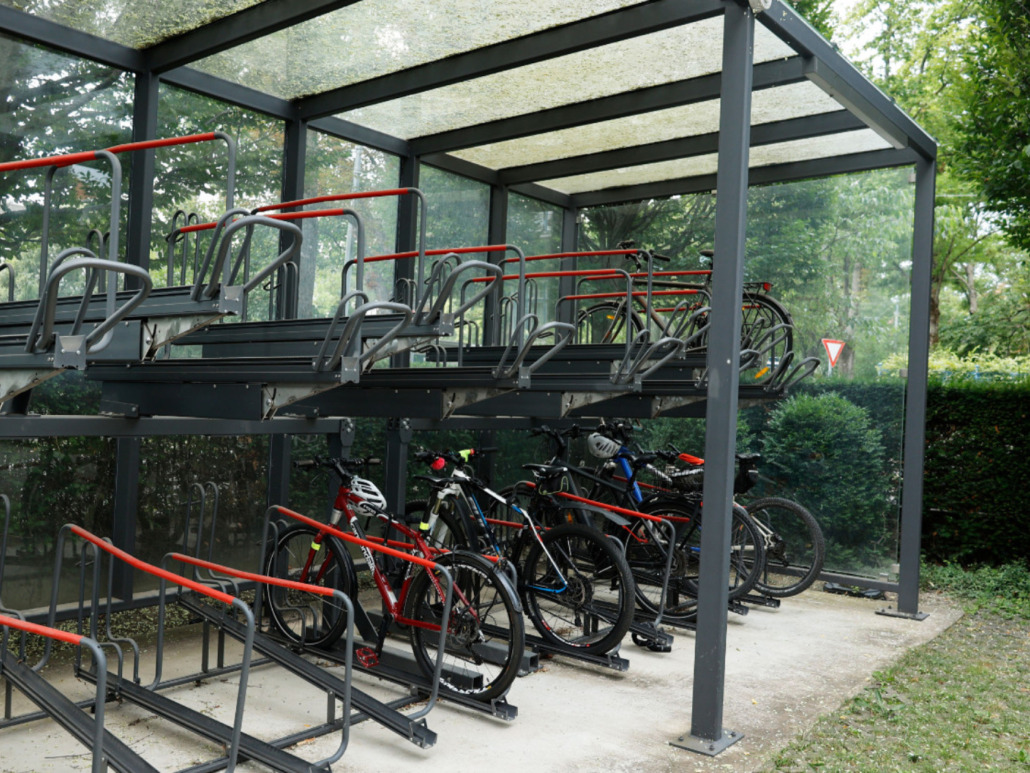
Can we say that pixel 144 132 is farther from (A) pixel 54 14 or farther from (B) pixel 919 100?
(B) pixel 919 100

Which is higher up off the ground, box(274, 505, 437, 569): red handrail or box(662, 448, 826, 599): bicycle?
box(274, 505, 437, 569): red handrail

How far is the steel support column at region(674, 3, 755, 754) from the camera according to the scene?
4.05m

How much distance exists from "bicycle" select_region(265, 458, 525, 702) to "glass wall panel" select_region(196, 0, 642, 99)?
2.58 m

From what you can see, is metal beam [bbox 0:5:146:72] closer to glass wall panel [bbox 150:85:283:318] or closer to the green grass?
glass wall panel [bbox 150:85:283:318]

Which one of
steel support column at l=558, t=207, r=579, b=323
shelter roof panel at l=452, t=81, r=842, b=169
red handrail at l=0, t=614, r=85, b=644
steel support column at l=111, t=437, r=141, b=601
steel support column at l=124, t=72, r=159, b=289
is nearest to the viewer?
red handrail at l=0, t=614, r=85, b=644

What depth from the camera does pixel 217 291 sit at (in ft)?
10.3

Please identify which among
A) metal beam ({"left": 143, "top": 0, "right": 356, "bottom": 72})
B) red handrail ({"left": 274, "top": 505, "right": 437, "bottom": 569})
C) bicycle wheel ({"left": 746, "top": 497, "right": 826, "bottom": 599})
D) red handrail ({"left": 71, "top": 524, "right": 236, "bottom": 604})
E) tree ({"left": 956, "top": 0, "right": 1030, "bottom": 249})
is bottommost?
bicycle wheel ({"left": 746, "top": 497, "right": 826, "bottom": 599})

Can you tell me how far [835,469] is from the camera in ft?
26.2

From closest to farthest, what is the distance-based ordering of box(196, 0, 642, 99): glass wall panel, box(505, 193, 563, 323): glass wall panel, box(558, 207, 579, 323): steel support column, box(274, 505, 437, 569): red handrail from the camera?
box(274, 505, 437, 569): red handrail < box(196, 0, 642, 99): glass wall panel < box(505, 193, 563, 323): glass wall panel < box(558, 207, 579, 323): steel support column

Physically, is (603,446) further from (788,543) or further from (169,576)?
(169,576)

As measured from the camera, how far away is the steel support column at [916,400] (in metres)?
6.79

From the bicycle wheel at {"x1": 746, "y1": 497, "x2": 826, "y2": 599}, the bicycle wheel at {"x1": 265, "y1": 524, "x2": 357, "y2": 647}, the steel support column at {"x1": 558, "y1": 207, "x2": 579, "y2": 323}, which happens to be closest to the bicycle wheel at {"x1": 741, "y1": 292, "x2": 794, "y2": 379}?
the bicycle wheel at {"x1": 746, "y1": 497, "x2": 826, "y2": 599}

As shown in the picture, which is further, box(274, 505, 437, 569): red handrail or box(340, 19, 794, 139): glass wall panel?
box(340, 19, 794, 139): glass wall panel

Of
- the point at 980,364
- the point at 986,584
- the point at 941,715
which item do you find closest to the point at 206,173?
the point at 941,715
